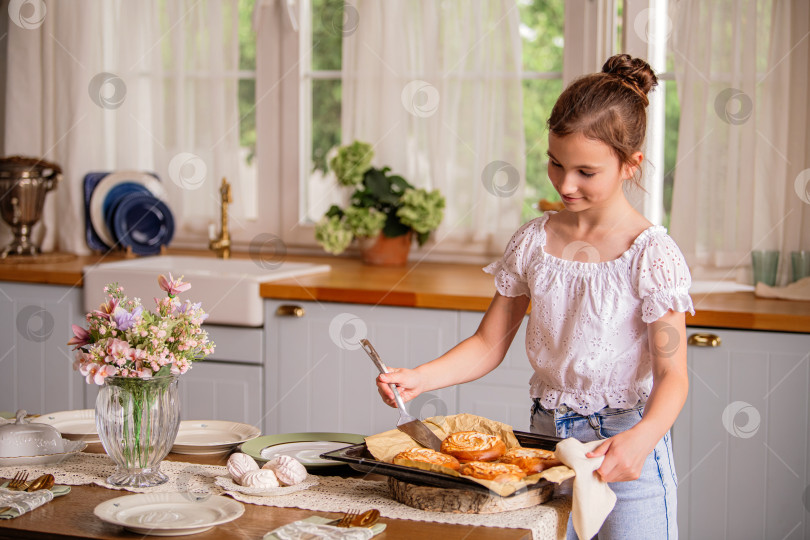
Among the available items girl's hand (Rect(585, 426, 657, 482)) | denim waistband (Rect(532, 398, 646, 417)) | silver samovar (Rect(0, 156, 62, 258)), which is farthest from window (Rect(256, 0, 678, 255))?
girl's hand (Rect(585, 426, 657, 482))

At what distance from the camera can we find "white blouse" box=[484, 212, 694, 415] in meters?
1.24

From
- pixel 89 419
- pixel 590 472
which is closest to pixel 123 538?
pixel 590 472

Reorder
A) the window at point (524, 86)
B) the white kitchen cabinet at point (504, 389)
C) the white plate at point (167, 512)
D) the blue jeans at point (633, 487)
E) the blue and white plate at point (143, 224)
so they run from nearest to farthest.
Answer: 1. the white plate at point (167, 512)
2. the blue jeans at point (633, 487)
3. the white kitchen cabinet at point (504, 389)
4. the window at point (524, 86)
5. the blue and white plate at point (143, 224)

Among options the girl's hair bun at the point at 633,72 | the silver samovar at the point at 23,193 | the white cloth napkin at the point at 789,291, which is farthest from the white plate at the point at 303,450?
the silver samovar at the point at 23,193

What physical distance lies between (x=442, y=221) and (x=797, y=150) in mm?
1058

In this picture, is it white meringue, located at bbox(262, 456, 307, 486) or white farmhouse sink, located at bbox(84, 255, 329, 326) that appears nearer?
white meringue, located at bbox(262, 456, 307, 486)

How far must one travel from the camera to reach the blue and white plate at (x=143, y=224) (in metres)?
3.03

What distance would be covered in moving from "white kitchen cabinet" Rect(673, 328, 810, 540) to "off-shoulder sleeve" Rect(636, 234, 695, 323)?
93cm

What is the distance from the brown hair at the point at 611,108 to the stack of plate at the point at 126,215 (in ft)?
6.83

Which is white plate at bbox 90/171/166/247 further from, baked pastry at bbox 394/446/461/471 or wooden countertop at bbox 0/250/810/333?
baked pastry at bbox 394/446/461/471

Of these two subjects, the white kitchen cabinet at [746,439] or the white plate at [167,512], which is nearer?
the white plate at [167,512]

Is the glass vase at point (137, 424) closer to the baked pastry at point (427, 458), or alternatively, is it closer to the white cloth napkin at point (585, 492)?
the baked pastry at point (427, 458)

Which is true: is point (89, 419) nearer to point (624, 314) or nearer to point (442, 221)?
point (624, 314)

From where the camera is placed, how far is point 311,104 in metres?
3.15
